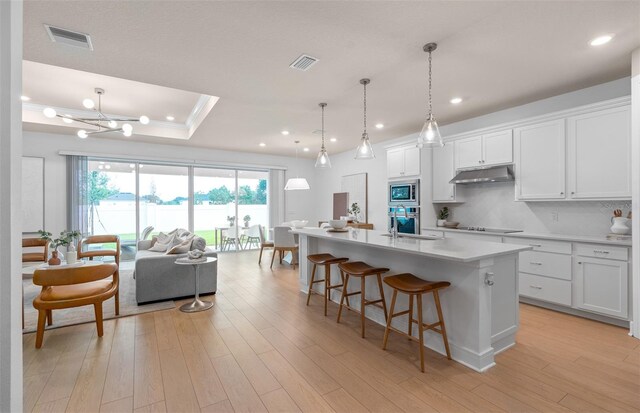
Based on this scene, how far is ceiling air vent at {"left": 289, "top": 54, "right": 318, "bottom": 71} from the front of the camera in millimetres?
2797

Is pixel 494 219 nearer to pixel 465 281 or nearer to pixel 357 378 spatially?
pixel 465 281

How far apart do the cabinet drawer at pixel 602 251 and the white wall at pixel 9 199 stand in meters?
4.40

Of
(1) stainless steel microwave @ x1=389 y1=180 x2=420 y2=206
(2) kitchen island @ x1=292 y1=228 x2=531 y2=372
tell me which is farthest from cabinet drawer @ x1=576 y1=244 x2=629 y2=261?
(1) stainless steel microwave @ x1=389 y1=180 x2=420 y2=206

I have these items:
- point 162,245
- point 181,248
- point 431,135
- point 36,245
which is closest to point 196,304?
point 181,248

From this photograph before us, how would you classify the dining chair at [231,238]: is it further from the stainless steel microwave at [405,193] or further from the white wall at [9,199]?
the white wall at [9,199]

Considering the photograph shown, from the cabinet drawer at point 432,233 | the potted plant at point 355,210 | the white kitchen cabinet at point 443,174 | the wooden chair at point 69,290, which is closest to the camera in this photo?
the wooden chair at point 69,290

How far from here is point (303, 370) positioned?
220 centimetres

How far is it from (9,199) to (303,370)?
81.0 inches

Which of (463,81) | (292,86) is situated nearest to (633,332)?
(463,81)

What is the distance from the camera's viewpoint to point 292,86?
3473mm

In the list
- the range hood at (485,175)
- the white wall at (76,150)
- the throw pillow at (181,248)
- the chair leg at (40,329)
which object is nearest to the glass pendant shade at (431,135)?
the range hood at (485,175)

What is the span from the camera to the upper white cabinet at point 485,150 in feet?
13.2

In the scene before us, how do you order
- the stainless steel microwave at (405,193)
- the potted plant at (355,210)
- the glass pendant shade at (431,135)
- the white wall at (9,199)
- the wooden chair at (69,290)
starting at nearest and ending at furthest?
the white wall at (9,199) → the wooden chair at (69,290) → the glass pendant shade at (431,135) → the stainless steel microwave at (405,193) → the potted plant at (355,210)

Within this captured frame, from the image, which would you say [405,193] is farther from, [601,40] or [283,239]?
[601,40]
